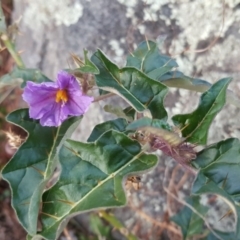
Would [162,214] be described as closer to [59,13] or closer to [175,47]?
[175,47]

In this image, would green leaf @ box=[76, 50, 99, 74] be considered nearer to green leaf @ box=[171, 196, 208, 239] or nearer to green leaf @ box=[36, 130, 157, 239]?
green leaf @ box=[36, 130, 157, 239]

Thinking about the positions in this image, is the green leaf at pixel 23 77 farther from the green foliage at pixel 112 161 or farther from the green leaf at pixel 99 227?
the green leaf at pixel 99 227

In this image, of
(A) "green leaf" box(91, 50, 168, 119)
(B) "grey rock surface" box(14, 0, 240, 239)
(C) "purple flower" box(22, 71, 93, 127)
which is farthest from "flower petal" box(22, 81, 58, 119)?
(B) "grey rock surface" box(14, 0, 240, 239)

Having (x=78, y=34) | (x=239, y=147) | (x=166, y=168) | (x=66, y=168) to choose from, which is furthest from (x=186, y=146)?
(x=78, y=34)

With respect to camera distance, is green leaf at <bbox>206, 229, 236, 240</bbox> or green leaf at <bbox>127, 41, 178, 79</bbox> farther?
green leaf at <bbox>206, 229, 236, 240</bbox>

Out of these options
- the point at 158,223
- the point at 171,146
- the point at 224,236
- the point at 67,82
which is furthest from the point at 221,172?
the point at 158,223

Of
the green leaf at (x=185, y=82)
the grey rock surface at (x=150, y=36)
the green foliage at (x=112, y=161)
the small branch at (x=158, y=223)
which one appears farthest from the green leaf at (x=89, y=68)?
the small branch at (x=158, y=223)
